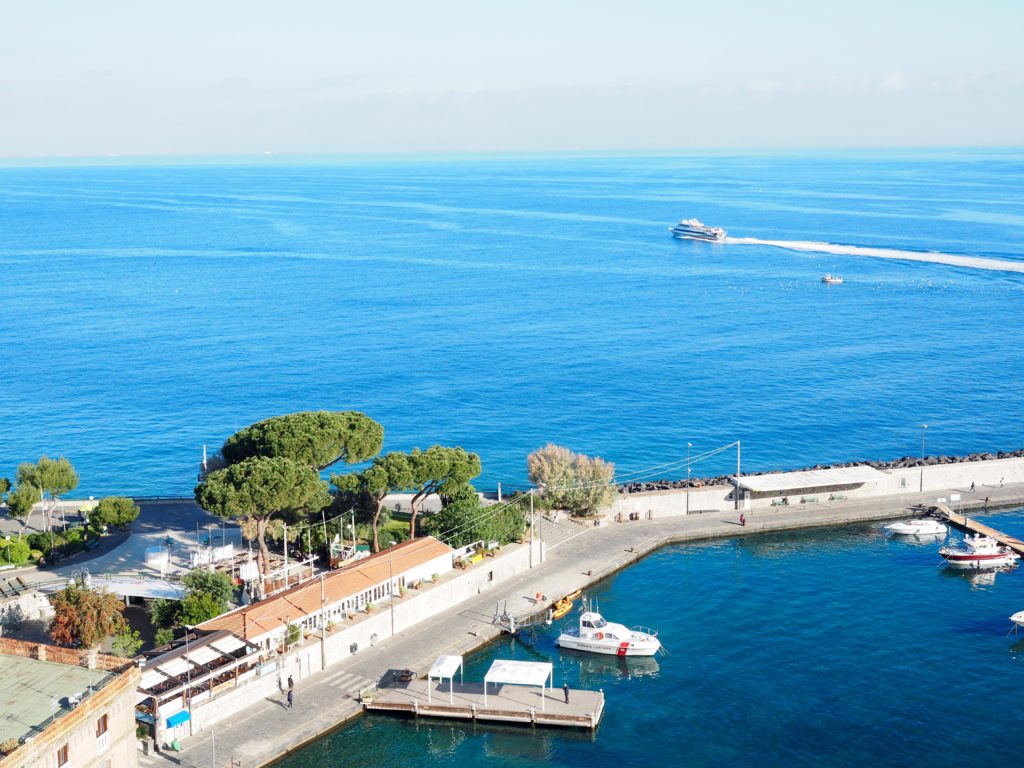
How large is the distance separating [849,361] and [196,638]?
8478 cm

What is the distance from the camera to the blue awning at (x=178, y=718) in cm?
3984

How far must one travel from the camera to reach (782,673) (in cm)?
4650

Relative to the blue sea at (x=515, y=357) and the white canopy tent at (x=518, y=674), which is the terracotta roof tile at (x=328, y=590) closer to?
the white canopy tent at (x=518, y=674)

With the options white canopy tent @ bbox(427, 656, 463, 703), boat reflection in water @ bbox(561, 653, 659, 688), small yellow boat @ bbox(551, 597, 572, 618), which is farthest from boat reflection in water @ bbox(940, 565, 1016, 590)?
white canopy tent @ bbox(427, 656, 463, 703)

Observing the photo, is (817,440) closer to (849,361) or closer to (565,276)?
(849,361)

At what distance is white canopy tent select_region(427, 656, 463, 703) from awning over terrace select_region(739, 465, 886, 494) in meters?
28.5

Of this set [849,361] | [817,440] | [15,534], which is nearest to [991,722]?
[817,440]

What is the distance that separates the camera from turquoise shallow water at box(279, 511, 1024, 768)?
A: 1614 inches

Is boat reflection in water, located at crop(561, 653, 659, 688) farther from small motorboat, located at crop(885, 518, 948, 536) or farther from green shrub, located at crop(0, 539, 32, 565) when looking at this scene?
green shrub, located at crop(0, 539, 32, 565)

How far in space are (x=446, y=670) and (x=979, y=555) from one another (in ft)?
106

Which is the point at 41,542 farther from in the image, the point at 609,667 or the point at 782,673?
the point at 782,673

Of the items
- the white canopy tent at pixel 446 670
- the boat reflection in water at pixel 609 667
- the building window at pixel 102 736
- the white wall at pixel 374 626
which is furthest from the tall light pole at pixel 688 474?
the building window at pixel 102 736

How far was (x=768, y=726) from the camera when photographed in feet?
138

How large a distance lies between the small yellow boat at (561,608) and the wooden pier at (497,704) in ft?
25.2
